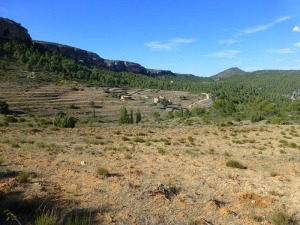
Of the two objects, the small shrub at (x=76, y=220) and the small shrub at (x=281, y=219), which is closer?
the small shrub at (x=76, y=220)

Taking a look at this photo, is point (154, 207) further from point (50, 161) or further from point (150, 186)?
point (50, 161)

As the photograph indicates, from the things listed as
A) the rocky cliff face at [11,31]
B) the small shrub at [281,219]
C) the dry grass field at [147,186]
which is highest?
the rocky cliff face at [11,31]

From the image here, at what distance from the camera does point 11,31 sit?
495 feet

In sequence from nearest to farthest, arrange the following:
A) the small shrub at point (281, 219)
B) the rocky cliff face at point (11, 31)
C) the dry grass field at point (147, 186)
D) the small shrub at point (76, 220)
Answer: the small shrub at point (76, 220) < the small shrub at point (281, 219) < the dry grass field at point (147, 186) < the rocky cliff face at point (11, 31)

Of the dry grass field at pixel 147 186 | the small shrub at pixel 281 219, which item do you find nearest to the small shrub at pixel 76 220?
the dry grass field at pixel 147 186

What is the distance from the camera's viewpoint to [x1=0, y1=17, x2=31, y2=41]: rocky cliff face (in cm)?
14812

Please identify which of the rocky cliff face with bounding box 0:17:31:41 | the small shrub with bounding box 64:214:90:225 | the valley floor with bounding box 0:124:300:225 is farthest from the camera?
the rocky cliff face with bounding box 0:17:31:41

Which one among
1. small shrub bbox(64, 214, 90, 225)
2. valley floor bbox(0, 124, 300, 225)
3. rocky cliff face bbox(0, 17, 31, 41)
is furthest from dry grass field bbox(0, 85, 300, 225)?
rocky cliff face bbox(0, 17, 31, 41)

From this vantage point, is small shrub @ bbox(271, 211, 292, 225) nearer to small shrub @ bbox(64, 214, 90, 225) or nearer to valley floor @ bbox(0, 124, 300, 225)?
valley floor @ bbox(0, 124, 300, 225)

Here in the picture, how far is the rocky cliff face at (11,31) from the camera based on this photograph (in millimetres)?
148125

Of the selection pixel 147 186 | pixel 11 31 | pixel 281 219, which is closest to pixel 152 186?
pixel 147 186

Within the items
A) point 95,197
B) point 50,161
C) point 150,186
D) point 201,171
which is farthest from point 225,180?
point 50,161

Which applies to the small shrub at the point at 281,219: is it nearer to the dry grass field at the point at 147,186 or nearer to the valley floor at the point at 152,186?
the dry grass field at the point at 147,186

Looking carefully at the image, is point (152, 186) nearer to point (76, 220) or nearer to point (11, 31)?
point (76, 220)
